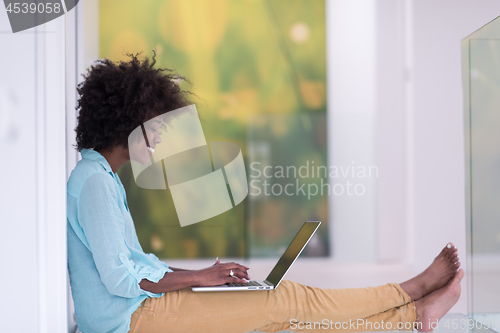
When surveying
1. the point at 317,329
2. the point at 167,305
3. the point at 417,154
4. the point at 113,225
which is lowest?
the point at 317,329

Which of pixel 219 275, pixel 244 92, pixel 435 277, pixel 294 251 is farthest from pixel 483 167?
pixel 244 92

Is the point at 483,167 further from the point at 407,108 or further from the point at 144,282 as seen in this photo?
the point at 407,108

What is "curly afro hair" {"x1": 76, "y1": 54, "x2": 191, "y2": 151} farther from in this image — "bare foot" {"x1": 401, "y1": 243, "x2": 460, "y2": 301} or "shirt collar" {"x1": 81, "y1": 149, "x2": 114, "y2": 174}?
"bare foot" {"x1": 401, "y1": 243, "x2": 460, "y2": 301}

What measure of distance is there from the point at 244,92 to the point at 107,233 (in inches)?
97.8

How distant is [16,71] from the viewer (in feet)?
4.31

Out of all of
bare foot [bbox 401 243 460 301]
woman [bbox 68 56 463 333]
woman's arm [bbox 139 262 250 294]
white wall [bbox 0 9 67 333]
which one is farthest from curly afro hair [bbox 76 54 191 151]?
bare foot [bbox 401 243 460 301]

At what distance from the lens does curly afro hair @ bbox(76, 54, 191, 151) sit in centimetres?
161

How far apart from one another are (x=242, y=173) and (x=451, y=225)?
1.68 meters

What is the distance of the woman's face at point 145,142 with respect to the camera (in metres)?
1.60

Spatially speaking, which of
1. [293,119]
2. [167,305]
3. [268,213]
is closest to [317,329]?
[167,305]

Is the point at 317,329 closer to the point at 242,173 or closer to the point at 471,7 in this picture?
the point at 242,173

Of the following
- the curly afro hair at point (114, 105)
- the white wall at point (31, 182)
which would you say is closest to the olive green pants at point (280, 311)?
the white wall at point (31, 182)

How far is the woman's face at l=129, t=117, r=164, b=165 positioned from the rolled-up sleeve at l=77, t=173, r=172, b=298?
192 millimetres

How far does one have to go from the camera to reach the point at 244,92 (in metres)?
3.69
